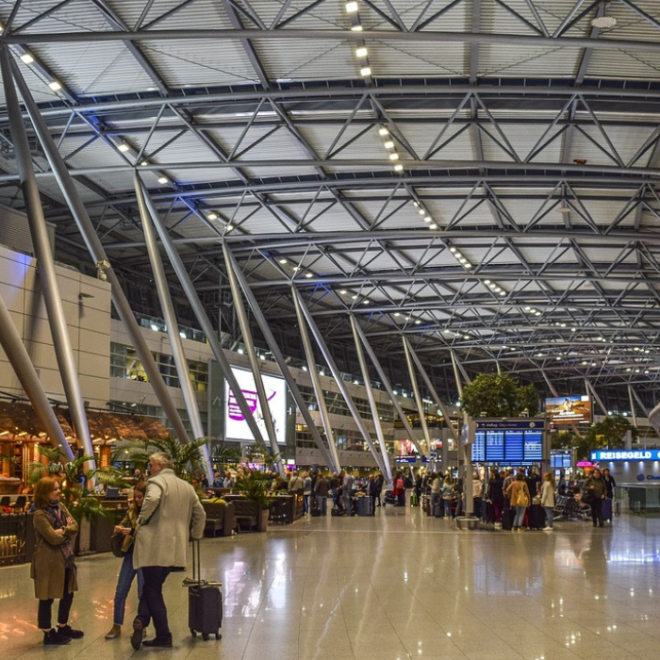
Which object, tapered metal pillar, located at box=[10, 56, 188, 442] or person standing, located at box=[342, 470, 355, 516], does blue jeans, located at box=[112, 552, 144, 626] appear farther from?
person standing, located at box=[342, 470, 355, 516]

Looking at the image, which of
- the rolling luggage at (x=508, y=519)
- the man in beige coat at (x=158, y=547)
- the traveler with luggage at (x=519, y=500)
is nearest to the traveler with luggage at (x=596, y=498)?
the traveler with luggage at (x=519, y=500)

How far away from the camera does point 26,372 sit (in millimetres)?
22266

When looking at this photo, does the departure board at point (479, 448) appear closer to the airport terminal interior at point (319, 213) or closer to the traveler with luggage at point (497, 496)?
the airport terminal interior at point (319, 213)

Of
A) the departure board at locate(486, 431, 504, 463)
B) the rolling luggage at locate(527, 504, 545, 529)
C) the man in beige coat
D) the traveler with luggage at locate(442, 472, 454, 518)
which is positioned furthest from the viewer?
the traveler with luggage at locate(442, 472, 454, 518)

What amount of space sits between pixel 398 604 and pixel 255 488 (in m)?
14.1

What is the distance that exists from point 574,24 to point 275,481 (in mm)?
17502

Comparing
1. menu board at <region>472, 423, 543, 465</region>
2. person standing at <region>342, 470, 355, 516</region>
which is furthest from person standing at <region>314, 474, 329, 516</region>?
menu board at <region>472, 423, 543, 465</region>

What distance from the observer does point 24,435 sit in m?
24.3

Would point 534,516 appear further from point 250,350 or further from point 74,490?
point 250,350

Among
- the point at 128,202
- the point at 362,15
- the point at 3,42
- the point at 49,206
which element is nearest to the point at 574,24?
the point at 362,15

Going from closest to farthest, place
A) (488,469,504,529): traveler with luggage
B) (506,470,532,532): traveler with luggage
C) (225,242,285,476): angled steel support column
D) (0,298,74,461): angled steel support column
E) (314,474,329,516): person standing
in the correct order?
(0,298,74,461): angled steel support column → (506,470,532,532): traveler with luggage → (488,469,504,529): traveler with luggage → (314,474,329,516): person standing → (225,242,285,476): angled steel support column

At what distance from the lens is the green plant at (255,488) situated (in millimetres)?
24469

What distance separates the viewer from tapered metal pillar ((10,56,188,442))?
80.9ft

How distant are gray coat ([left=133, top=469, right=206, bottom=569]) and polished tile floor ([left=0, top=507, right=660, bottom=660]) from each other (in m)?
0.75
